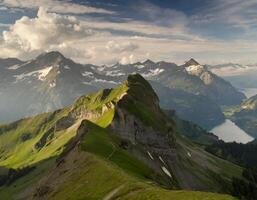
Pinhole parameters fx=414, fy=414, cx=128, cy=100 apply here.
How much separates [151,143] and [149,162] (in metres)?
25.7

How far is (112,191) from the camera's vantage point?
247 ft

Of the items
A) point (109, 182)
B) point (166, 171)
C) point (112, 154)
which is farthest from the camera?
point (166, 171)

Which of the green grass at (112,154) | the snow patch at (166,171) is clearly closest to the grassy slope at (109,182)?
the green grass at (112,154)

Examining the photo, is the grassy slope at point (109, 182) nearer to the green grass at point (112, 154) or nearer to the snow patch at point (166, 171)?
the green grass at point (112, 154)

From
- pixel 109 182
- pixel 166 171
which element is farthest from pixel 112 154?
pixel 166 171

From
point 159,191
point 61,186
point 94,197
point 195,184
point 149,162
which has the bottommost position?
point 195,184

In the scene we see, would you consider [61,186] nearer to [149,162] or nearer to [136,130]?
[149,162]

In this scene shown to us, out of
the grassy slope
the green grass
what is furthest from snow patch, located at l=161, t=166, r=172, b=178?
the grassy slope

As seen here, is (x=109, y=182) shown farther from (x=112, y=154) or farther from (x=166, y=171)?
(x=166, y=171)

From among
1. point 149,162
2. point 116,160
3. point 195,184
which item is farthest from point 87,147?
point 195,184

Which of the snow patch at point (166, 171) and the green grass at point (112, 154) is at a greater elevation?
the green grass at point (112, 154)

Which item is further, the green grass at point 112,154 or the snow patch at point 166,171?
the snow patch at point 166,171

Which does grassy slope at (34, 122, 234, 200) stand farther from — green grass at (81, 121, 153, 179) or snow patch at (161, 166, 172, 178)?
snow patch at (161, 166, 172, 178)

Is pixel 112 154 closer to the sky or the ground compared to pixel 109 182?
closer to the ground
